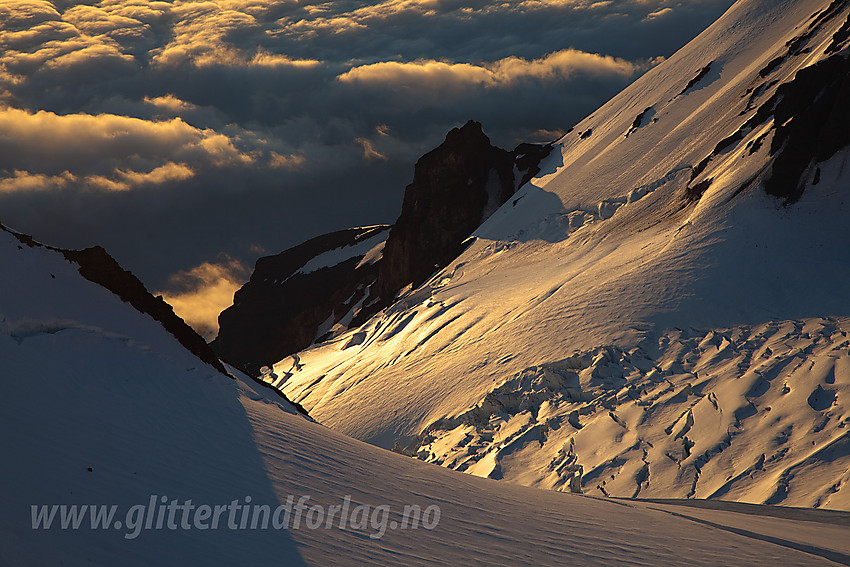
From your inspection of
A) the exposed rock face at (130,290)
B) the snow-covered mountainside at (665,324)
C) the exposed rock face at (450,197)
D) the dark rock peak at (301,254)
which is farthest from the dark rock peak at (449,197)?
the exposed rock face at (130,290)

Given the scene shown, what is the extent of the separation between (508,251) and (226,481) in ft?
109

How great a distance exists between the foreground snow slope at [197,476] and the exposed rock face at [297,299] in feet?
182

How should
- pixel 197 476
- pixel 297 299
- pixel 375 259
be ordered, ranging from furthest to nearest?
pixel 297 299
pixel 375 259
pixel 197 476

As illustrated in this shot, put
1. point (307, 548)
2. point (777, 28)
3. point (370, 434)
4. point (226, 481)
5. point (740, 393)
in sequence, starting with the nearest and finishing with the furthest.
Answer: point (307, 548) → point (226, 481) → point (740, 393) → point (370, 434) → point (777, 28)

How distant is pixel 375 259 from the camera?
83.1 metres

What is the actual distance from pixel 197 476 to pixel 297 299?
82101 mm

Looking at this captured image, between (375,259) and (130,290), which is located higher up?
(130,290)

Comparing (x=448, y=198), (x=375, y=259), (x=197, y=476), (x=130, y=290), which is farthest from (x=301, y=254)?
(x=197, y=476)

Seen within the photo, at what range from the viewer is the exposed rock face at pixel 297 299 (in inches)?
3142

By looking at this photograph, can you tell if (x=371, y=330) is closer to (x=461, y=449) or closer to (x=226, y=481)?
(x=461, y=449)

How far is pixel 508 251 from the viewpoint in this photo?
4128 cm

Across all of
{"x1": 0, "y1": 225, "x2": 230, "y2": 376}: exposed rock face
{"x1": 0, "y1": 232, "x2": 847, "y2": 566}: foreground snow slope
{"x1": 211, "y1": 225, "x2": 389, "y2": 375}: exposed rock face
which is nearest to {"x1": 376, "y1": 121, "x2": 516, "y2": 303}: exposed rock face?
{"x1": 211, "y1": 225, "x2": 389, "y2": 375}: exposed rock face

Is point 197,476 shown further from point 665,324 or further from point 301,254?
point 301,254

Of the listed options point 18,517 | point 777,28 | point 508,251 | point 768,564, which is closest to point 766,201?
point 508,251
